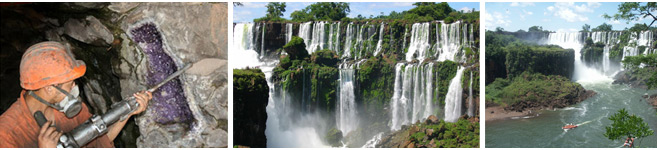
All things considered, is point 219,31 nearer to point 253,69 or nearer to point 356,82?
point 253,69

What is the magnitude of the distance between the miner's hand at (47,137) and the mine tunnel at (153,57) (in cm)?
74

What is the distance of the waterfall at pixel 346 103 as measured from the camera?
379cm

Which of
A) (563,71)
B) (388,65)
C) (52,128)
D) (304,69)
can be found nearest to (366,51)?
(388,65)

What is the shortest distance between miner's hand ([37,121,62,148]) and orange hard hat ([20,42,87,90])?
21cm

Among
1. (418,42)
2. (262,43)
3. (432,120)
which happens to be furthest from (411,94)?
(262,43)

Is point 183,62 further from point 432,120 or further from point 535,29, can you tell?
point 535,29

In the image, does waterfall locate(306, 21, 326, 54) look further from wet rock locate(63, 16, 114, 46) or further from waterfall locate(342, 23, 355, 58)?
wet rock locate(63, 16, 114, 46)

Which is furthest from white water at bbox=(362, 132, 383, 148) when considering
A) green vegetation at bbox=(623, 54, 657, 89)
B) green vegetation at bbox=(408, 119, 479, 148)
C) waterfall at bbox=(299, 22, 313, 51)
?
green vegetation at bbox=(623, 54, 657, 89)

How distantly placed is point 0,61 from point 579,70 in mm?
5354

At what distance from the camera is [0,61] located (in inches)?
131

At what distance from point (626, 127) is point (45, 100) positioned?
4.43 m

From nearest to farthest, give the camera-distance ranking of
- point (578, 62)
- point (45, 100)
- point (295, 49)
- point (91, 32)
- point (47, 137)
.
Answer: point (47, 137)
point (45, 100)
point (91, 32)
point (295, 49)
point (578, 62)

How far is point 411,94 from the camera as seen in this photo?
151 inches

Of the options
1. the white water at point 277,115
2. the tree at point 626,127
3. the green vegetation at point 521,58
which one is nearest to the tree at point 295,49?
the white water at point 277,115
